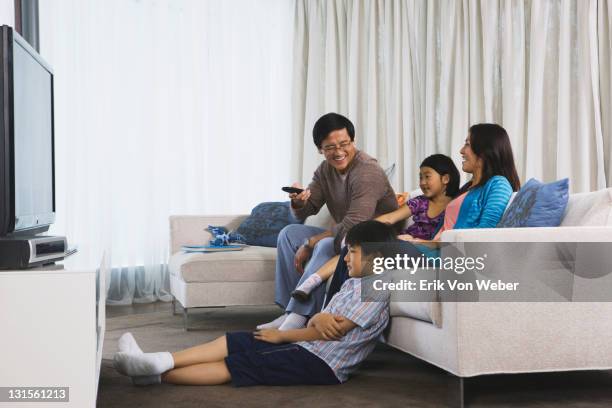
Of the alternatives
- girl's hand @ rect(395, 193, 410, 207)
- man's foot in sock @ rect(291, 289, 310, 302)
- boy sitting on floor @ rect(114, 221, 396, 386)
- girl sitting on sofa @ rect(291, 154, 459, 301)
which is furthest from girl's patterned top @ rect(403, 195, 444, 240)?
boy sitting on floor @ rect(114, 221, 396, 386)

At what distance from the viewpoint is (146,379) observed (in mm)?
Result: 2443

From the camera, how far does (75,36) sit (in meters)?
4.70

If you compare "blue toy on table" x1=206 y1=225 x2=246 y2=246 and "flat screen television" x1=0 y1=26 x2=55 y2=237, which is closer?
"flat screen television" x1=0 y1=26 x2=55 y2=237

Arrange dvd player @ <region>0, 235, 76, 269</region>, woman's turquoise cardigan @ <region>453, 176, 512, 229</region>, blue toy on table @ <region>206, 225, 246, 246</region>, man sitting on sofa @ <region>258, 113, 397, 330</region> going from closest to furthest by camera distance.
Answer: dvd player @ <region>0, 235, 76, 269</region> < woman's turquoise cardigan @ <region>453, 176, 512, 229</region> < man sitting on sofa @ <region>258, 113, 397, 330</region> < blue toy on table @ <region>206, 225, 246, 246</region>

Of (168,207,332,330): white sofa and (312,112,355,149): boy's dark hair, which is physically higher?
(312,112,355,149): boy's dark hair

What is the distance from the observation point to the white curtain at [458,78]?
A: 4.03 metres

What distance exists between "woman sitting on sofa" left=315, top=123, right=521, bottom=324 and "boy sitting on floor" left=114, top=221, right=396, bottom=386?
0.30 meters

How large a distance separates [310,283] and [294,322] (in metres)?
0.19

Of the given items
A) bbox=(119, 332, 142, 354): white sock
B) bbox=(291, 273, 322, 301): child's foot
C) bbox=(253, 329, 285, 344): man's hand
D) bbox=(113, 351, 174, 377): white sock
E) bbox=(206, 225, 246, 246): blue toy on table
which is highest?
bbox=(206, 225, 246, 246): blue toy on table

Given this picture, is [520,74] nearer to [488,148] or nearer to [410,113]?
[410,113]

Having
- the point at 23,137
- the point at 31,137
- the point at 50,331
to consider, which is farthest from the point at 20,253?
the point at 31,137

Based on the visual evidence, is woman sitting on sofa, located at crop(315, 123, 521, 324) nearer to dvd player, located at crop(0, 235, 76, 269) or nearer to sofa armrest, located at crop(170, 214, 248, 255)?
dvd player, located at crop(0, 235, 76, 269)

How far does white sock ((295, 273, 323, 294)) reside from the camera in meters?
3.15

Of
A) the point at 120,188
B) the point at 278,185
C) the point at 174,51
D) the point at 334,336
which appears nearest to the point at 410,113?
the point at 278,185
